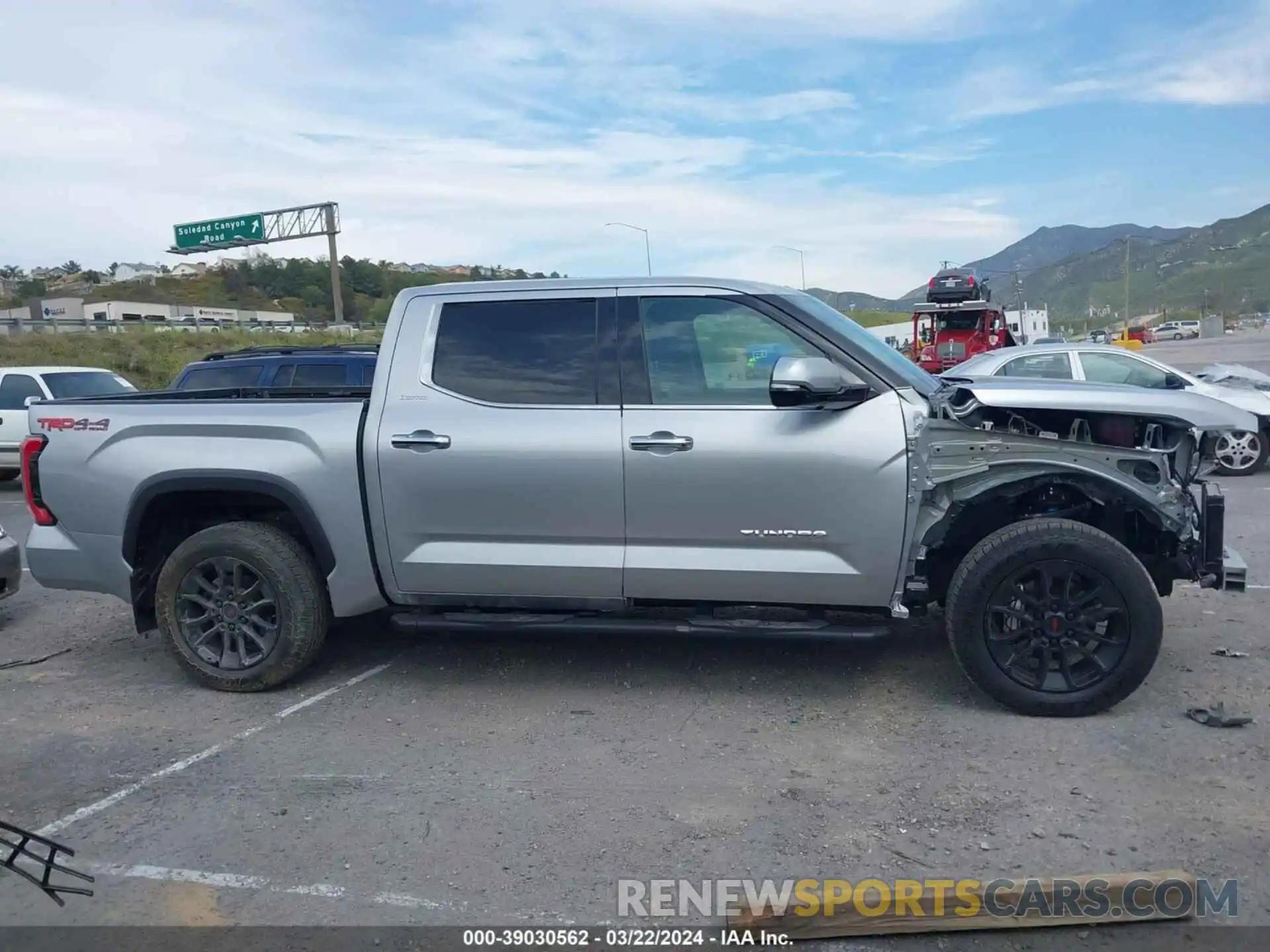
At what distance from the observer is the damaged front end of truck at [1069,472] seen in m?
4.46

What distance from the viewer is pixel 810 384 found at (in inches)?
168

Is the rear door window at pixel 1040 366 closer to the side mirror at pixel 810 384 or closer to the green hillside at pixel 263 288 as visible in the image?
the side mirror at pixel 810 384

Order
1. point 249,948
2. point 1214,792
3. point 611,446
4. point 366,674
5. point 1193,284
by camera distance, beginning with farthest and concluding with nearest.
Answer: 1. point 1193,284
2. point 366,674
3. point 611,446
4. point 1214,792
5. point 249,948

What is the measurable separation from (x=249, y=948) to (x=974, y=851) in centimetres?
236

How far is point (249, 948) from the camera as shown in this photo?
306cm

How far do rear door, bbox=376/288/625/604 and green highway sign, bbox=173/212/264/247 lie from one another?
43.0 meters

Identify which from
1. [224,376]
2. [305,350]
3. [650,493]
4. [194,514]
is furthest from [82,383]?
[650,493]

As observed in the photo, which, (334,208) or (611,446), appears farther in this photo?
(334,208)

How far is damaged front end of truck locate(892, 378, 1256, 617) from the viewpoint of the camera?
176 inches

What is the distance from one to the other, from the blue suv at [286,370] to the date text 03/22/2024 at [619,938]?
321 inches

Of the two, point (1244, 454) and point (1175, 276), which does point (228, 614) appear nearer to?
point (1244, 454)

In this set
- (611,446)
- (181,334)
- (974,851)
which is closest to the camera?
(974,851)

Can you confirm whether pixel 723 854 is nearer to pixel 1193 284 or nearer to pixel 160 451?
pixel 160 451

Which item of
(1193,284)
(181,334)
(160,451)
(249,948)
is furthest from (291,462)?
(1193,284)
